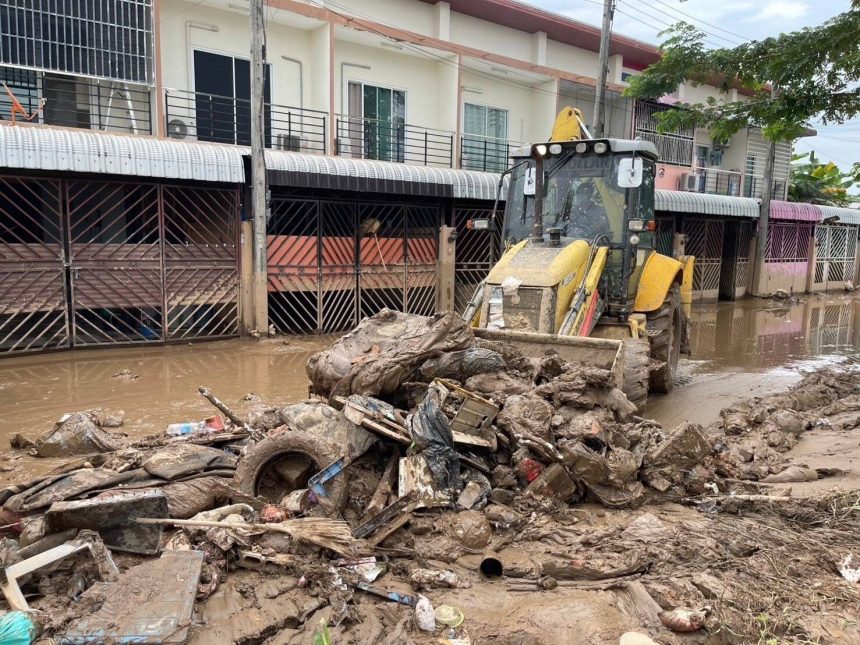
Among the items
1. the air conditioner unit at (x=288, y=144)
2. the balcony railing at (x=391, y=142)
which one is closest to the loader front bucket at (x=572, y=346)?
the air conditioner unit at (x=288, y=144)

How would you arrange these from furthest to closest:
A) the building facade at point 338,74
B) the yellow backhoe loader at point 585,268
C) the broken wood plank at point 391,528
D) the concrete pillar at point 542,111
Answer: the concrete pillar at point 542,111, the building facade at point 338,74, the yellow backhoe loader at point 585,268, the broken wood plank at point 391,528

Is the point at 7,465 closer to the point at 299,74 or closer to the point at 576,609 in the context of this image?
the point at 576,609

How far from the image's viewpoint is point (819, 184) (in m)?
29.2

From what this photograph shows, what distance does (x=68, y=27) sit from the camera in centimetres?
1047

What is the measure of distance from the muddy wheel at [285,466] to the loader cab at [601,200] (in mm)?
4075

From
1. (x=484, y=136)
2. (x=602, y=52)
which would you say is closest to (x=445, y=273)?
(x=484, y=136)

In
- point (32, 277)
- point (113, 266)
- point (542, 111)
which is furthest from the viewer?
point (542, 111)

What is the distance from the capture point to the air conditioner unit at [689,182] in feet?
71.4

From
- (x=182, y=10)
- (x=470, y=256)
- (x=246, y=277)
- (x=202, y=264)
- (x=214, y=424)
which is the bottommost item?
(x=214, y=424)

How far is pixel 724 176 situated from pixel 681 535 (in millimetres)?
23759

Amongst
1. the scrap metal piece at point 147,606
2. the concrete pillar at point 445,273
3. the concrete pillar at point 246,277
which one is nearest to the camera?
the scrap metal piece at point 147,606

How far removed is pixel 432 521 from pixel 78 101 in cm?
1143

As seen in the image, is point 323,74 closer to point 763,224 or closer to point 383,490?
point 383,490

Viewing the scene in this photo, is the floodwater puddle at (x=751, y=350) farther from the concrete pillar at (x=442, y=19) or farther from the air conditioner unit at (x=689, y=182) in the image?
the concrete pillar at (x=442, y=19)
